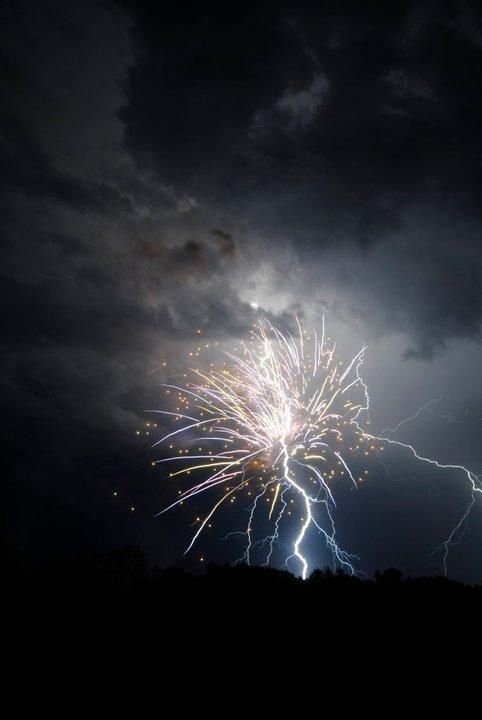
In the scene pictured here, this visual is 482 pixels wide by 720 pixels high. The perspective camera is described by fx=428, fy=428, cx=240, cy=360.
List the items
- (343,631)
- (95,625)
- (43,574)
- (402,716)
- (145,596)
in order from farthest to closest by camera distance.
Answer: (43,574)
(145,596)
(95,625)
(343,631)
(402,716)

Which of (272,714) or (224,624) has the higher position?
(224,624)

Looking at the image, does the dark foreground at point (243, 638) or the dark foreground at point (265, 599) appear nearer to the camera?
the dark foreground at point (243, 638)

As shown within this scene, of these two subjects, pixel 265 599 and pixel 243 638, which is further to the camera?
pixel 265 599

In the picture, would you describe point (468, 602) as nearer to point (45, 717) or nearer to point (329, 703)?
point (329, 703)

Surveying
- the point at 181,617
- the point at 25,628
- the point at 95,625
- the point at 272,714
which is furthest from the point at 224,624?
the point at 25,628

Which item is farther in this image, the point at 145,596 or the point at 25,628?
the point at 25,628

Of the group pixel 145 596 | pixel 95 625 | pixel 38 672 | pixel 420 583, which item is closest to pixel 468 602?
pixel 420 583

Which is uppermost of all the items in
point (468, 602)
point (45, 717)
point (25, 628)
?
point (468, 602)

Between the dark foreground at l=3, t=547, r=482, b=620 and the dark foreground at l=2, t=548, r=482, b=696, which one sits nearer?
the dark foreground at l=2, t=548, r=482, b=696

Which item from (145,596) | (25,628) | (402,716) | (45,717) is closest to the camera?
(402,716)

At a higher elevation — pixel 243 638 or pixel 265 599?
pixel 265 599
